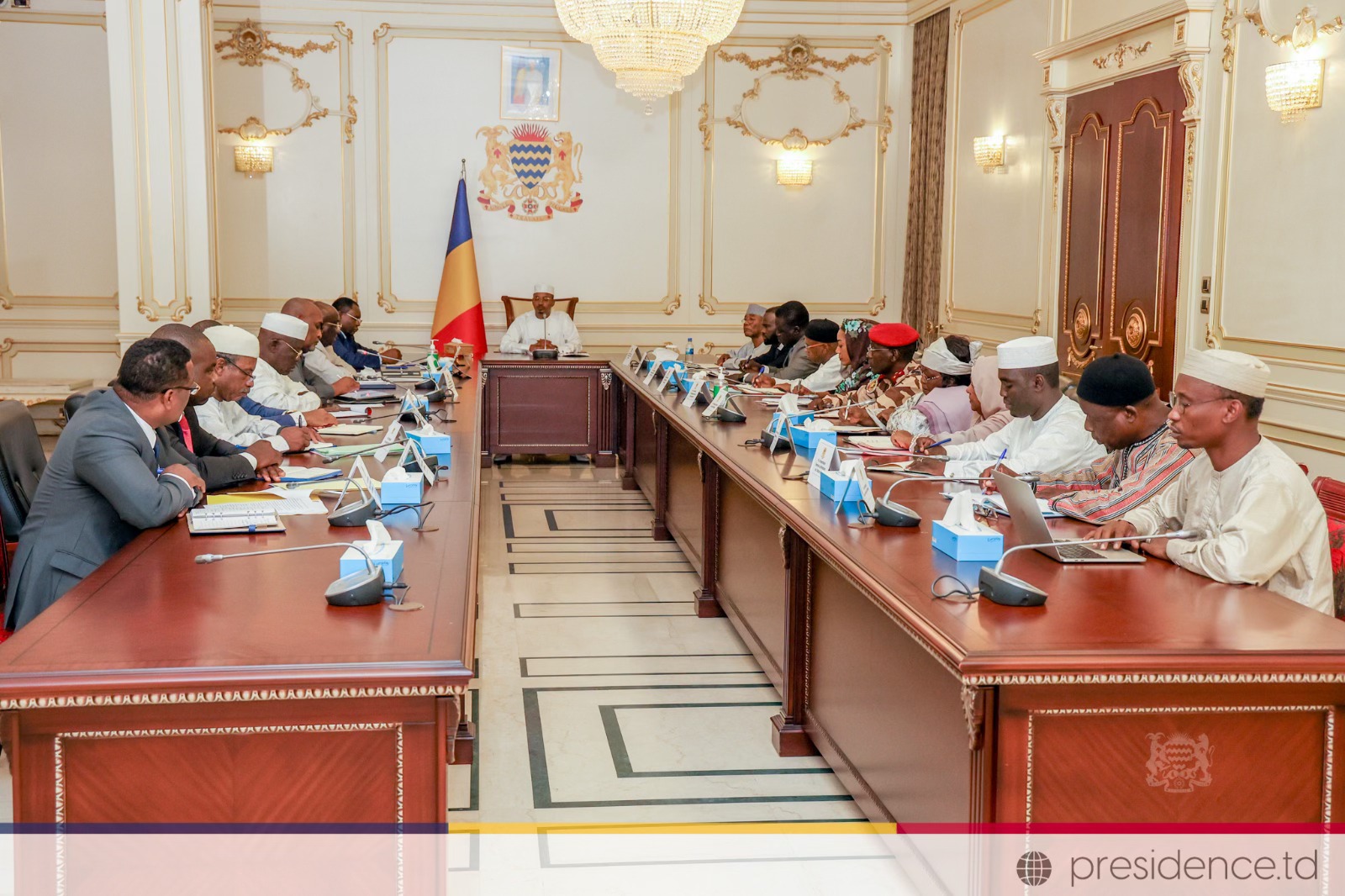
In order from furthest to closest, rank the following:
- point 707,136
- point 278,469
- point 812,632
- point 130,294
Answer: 1. point 707,136
2. point 130,294
3. point 278,469
4. point 812,632

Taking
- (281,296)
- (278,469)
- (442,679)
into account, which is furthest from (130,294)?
(442,679)

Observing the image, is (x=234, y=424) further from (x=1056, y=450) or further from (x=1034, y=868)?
(x=1034, y=868)

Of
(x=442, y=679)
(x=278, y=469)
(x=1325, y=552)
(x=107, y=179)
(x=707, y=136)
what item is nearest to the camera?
(x=442, y=679)

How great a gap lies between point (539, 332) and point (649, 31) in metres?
3.40

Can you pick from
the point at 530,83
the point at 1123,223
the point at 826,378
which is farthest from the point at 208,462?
the point at 530,83

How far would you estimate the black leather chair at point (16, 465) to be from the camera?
11.2 feet

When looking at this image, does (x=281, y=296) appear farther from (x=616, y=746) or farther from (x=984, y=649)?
(x=984, y=649)

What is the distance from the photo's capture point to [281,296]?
950 cm

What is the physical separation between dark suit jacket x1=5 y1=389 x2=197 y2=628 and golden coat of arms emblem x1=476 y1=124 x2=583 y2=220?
7018 millimetres

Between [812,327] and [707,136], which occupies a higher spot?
[707,136]

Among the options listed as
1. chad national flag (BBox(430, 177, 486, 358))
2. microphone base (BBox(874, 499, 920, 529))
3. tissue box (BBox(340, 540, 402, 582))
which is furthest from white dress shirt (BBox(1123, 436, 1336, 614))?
chad national flag (BBox(430, 177, 486, 358))

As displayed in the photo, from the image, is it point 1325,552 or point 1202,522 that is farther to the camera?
point 1202,522

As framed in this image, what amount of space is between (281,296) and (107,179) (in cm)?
150

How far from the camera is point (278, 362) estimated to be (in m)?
5.53
